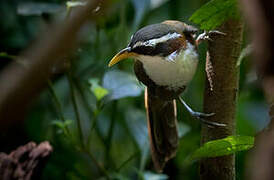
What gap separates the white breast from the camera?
1350 millimetres

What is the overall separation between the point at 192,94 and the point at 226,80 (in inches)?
40.2

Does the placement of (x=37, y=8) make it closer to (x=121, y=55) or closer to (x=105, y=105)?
(x=105, y=105)

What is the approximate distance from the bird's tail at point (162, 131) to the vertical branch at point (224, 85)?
35 centimetres

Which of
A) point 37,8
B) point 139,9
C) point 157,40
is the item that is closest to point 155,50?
point 157,40

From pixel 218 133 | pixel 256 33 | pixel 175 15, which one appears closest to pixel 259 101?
pixel 175 15

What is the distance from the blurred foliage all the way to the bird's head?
0.59 m

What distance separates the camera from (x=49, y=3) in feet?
6.96

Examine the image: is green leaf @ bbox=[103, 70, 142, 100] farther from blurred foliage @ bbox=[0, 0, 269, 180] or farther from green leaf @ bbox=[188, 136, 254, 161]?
green leaf @ bbox=[188, 136, 254, 161]

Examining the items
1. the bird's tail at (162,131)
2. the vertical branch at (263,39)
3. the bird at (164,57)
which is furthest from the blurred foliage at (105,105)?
the vertical branch at (263,39)

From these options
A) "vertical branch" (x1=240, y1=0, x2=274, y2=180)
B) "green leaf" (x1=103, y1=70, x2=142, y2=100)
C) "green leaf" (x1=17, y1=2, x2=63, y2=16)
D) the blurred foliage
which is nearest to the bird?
"green leaf" (x1=103, y1=70, x2=142, y2=100)

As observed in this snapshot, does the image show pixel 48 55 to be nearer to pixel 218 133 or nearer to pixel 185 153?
pixel 218 133

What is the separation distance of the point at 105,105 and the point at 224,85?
2.83 feet

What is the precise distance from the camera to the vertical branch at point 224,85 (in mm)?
1147

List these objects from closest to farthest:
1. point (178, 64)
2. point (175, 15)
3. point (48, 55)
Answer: point (48, 55) → point (178, 64) → point (175, 15)
